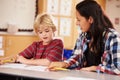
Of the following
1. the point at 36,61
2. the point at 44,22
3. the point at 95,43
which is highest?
the point at 44,22

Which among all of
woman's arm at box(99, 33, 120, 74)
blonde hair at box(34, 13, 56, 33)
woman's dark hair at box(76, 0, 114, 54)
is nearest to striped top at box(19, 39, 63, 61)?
blonde hair at box(34, 13, 56, 33)

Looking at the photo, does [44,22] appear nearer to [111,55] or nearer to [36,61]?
[36,61]

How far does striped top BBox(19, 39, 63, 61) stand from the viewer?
2027mm

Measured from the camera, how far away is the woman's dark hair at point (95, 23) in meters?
1.71

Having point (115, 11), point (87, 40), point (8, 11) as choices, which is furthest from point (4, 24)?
point (115, 11)

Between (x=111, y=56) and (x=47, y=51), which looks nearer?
(x=111, y=56)

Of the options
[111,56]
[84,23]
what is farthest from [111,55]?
[84,23]

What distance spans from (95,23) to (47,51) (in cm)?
51

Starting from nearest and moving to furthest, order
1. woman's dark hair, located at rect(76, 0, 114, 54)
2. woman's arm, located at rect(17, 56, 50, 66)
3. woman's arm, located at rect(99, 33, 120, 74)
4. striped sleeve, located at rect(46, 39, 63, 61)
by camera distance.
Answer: woman's arm, located at rect(99, 33, 120, 74) < woman's dark hair, located at rect(76, 0, 114, 54) < woman's arm, located at rect(17, 56, 50, 66) < striped sleeve, located at rect(46, 39, 63, 61)

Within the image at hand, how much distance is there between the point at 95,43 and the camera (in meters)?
1.73

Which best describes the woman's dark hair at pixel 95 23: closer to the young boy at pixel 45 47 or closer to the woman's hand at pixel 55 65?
the woman's hand at pixel 55 65

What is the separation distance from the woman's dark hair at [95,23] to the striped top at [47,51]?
380 mm

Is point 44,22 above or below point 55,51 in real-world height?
above

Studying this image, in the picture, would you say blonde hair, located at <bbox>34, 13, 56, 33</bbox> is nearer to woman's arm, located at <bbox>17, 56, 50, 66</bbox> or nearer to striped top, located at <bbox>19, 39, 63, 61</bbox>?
striped top, located at <bbox>19, 39, 63, 61</bbox>
